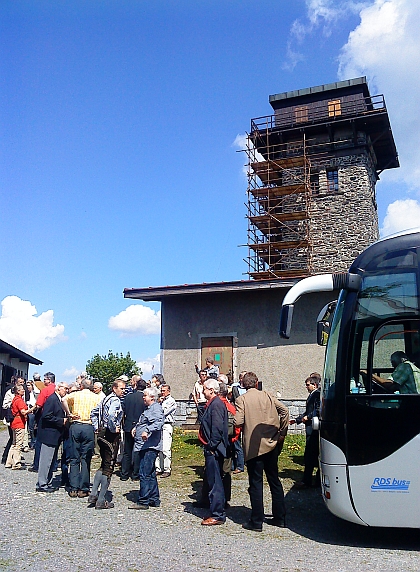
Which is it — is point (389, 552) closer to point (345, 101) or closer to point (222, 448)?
point (222, 448)

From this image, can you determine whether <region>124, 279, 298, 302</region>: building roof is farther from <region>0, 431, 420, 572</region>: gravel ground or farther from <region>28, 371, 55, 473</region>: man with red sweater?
<region>0, 431, 420, 572</region>: gravel ground

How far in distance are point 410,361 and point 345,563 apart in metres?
2.16

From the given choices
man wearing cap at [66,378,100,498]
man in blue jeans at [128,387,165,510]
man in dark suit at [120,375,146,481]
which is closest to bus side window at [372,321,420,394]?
man in blue jeans at [128,387,165,510]

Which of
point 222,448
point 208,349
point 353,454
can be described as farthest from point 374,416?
point 208,349

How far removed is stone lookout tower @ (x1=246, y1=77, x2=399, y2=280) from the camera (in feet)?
92.1

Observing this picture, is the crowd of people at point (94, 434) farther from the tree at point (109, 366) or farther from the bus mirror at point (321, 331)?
the tree at point (109, 366)

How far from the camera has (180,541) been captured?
245 inches

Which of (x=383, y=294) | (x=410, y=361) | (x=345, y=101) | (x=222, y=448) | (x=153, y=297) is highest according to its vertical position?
(x=345, y=101)

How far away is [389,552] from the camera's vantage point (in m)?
5.93

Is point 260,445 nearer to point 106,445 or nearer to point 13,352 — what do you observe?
point 106,445

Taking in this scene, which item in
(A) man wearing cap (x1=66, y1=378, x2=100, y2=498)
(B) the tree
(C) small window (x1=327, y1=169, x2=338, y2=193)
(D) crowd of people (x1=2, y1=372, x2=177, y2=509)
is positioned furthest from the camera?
(B) the tree

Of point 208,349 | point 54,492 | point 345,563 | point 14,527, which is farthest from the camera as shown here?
point 208,349

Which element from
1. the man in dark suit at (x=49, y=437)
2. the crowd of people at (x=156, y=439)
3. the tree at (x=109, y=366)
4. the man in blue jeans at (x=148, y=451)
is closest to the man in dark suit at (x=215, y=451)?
the crowd of people at (x=156, y=439)

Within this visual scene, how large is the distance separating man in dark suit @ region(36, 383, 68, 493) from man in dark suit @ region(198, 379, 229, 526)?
9.55 ft
